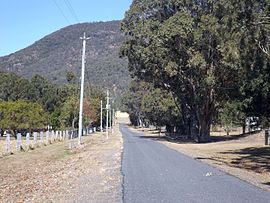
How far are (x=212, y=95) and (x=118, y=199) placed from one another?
44.0 meters

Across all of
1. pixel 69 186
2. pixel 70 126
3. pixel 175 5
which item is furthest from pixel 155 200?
pixel 70 126

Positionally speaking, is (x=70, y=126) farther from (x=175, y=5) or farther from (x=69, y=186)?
(x=69, y=186)

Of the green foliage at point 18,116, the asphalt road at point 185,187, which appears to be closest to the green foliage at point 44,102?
the green foliage at point 18,116

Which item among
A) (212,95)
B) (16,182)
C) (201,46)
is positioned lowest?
(16,182)

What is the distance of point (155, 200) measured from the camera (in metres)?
12.7

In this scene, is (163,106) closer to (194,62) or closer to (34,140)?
(194,62)

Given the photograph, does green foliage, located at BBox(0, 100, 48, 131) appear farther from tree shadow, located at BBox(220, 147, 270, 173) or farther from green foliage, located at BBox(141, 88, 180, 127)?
tree shadow, located at BBox(220, 147, 270, 173)

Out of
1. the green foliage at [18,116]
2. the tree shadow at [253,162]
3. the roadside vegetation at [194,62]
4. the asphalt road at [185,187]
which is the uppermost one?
the roadside vegetation at [194,62]

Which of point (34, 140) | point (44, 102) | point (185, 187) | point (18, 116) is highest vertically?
point (44, 102)

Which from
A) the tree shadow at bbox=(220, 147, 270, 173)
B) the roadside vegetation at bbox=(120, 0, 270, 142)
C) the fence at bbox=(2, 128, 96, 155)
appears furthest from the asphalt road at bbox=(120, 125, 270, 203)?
the fence at bbox=(2, 128, 96, 155)

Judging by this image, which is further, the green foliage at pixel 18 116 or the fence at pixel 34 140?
the green foliage at pixel 18 116

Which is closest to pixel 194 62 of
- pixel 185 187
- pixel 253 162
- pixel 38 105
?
pixel 253 162

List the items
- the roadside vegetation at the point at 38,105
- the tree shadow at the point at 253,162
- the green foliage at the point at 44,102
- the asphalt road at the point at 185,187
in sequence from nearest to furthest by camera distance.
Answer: the asphalt road at the point at 185,187
the tree shadow at the point at 253,162
the roadside vegetation at the point at 38,105
the green foliage at the point at 44,102

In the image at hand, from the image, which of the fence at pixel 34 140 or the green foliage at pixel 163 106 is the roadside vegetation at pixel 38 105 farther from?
the green foliage at pixel 163 106
